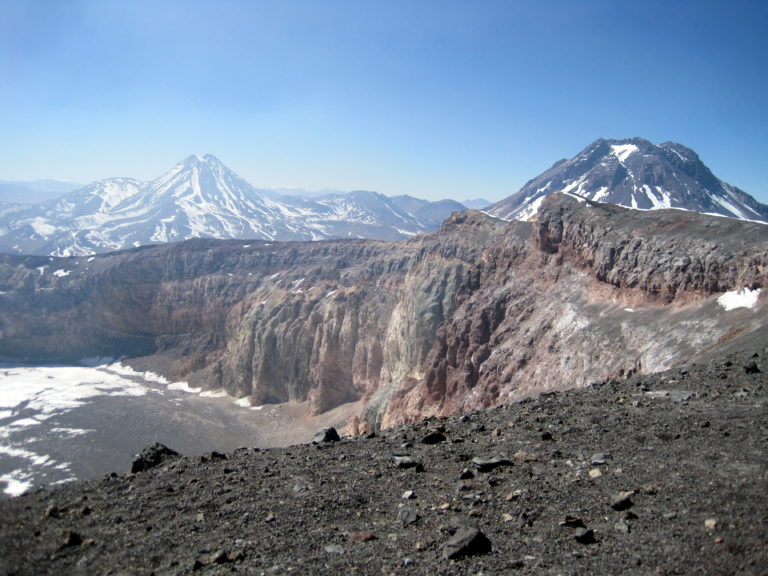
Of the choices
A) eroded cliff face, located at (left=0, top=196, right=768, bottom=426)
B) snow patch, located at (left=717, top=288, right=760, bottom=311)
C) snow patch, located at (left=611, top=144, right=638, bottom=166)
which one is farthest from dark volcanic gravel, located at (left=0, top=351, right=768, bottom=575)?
snow patch, located at (left=611, top=144, right=638, bottom=166)

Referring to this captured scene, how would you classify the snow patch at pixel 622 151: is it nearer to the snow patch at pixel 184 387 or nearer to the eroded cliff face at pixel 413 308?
the eroded cliff face at pixel 413 308

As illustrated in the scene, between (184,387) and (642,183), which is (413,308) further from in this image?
(642,183)

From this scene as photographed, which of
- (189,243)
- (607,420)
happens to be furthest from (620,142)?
(607,420)

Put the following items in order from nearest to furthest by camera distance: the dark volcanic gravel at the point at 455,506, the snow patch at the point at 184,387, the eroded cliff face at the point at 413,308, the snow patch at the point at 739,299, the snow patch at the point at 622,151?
the dark volcanic gravel at the point at 455,506 < the snow patch at the point at 739,299 < the eroded cliff face at the point at 413,308 < the snow patch at the point at 184,387 < the snow patch at the point at 622,151

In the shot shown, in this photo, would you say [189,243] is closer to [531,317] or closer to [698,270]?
[531,317]

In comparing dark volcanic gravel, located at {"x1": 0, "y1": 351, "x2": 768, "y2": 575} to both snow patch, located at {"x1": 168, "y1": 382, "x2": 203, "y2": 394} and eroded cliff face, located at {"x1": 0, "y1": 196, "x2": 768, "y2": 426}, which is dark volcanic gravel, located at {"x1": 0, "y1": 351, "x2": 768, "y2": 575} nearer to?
eroded cliff face, located at {"x1": 0, "y1": 196, "x2": 768, "y2": 426}

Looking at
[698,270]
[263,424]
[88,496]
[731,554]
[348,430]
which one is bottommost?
[263,424]

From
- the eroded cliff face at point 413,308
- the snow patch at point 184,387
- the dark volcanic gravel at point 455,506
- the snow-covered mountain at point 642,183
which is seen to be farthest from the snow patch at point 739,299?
the snow-covered mountain at point 642,183
